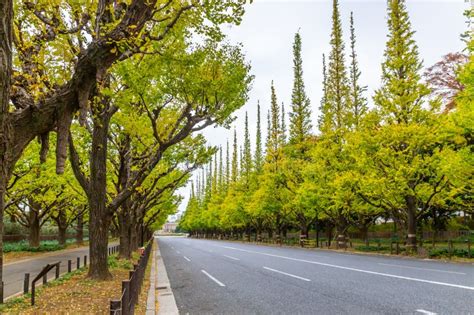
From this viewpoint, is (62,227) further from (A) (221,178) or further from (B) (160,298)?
(A) (221,178)

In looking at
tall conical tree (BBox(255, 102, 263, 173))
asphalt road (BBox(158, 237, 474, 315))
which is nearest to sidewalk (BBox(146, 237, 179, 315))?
asphalt road (BBox(158, 237, 474, 315))

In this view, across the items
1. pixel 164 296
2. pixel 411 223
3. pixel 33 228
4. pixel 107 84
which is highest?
pixel 107 84

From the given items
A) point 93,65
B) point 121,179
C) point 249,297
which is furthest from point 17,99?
point 121,179

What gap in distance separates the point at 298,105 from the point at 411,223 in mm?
19783

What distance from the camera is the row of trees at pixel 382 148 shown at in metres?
21.2

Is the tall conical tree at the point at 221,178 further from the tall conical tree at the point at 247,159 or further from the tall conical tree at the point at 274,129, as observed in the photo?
the tall conical tree at the point at 274,129

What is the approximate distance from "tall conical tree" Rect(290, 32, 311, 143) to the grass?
2947cm

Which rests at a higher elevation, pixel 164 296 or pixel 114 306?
pixel 114 306

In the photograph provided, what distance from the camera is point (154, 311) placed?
307 inches

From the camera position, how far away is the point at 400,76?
965 inches

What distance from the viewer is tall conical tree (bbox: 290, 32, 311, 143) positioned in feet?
128

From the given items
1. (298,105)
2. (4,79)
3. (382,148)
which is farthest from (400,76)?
(4,79)

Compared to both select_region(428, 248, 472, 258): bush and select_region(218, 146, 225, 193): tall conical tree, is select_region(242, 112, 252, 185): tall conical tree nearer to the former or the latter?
select_region(218, 146, 225, 193): tall conical tree

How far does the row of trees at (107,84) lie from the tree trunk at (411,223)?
542 inches
